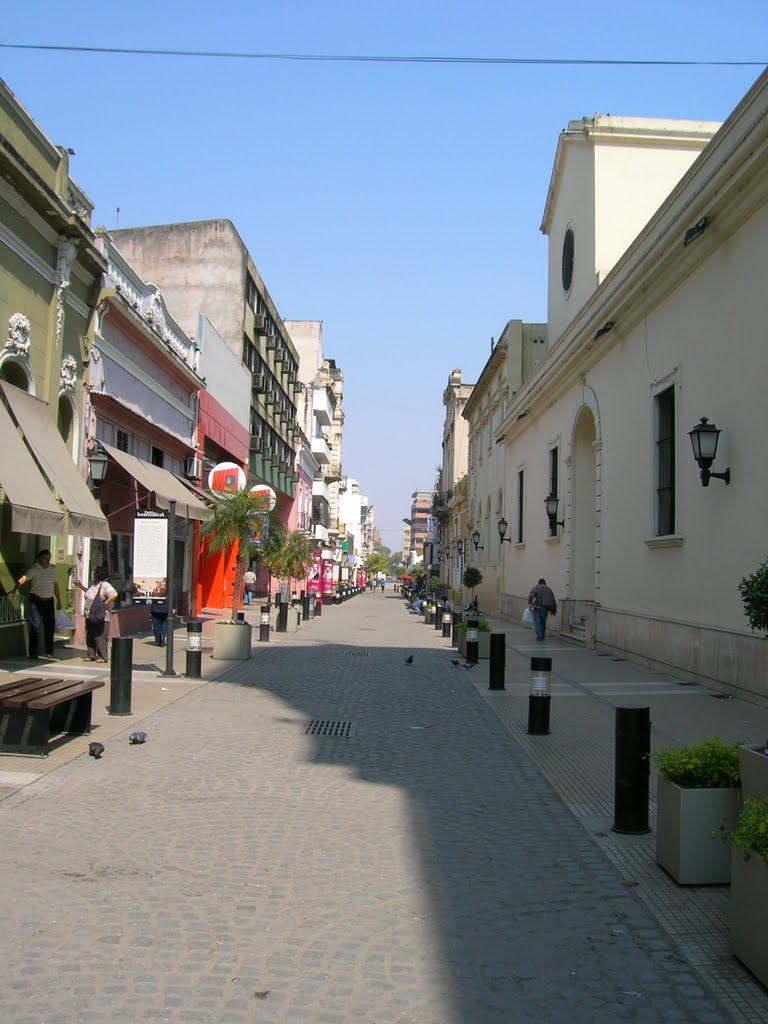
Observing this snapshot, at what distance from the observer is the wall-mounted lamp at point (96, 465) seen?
1756cm

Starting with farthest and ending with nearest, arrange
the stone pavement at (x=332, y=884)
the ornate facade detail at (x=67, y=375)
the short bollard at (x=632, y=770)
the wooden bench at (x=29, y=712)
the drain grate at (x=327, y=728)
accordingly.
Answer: the ornate facade detail at (x=67, y=375) → the drain grate at (x=327, y=728) → the wooden bench at (x=29, y=712) → the short bollard at (x=632, y=770) → the stone pavement at (x=332, y=884)

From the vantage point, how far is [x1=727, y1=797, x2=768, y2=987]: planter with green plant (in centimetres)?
398

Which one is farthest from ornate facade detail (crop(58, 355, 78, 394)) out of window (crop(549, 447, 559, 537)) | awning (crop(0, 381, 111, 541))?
window (crop(549, 447, 559, 537))

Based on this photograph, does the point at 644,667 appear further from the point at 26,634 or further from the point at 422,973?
the point at 422,973

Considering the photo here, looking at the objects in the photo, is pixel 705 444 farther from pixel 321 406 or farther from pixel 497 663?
pixel 321 406

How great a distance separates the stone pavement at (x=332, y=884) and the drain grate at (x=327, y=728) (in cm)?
7

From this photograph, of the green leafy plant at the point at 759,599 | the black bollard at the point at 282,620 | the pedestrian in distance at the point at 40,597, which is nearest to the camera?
the green leafy plant at the point at 759,599

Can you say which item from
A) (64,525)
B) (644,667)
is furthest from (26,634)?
(644,667)

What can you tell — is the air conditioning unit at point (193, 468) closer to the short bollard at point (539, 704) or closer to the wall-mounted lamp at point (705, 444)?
the wall-mounted lamp at point (705, 444)

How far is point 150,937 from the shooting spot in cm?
450

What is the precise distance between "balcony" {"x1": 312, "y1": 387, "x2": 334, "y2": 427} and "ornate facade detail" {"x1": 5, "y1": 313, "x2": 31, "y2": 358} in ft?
174

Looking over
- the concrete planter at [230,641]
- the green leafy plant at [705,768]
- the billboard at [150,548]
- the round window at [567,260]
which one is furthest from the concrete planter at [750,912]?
the round window at [567,260]

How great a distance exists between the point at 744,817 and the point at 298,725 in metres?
7.10

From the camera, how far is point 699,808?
5.25 metres
